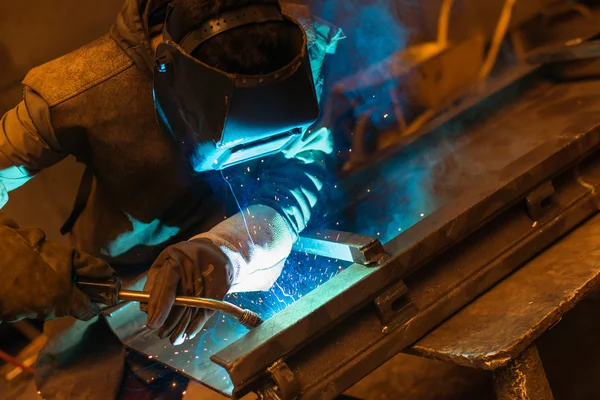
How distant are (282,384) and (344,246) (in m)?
0.42

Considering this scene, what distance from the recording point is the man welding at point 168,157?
140cm

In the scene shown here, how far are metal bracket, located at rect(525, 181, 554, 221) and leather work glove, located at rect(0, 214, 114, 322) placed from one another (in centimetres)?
111

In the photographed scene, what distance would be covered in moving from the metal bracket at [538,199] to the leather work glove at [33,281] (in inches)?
43.7

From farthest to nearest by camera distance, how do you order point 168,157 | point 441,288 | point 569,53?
point 569,53, point 168,157, point 441,288

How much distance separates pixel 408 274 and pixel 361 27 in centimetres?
153

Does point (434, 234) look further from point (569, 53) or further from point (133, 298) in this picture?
point (569, 53)

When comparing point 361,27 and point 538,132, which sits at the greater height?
point 361,27

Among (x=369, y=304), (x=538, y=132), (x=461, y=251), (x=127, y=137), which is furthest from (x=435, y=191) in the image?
(x=127, y=137)

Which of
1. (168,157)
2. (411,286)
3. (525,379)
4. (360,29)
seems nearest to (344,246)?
(411,286)

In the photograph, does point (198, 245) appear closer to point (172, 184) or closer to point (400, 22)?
point (172, 184)

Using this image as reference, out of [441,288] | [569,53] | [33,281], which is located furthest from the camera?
[569,53]

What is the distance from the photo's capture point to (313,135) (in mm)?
1959

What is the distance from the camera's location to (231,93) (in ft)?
4.54

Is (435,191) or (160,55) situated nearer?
(160,55)
